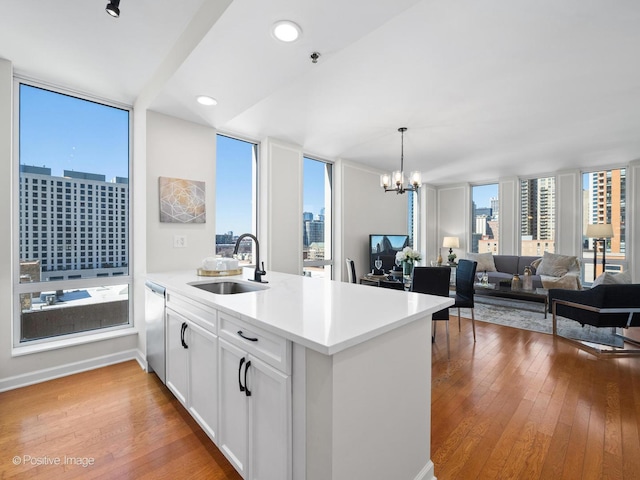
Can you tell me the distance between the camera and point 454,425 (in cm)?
195

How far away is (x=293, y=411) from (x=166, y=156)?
2.74m

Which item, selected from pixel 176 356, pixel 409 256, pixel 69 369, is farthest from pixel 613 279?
pixel 69 369

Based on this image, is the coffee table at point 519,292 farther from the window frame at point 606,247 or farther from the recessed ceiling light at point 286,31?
the recessed ceiling light at point 286,31

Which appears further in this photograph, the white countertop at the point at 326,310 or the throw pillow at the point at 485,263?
the throw pillow at the point at 485,263

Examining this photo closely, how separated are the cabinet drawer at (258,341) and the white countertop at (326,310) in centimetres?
5

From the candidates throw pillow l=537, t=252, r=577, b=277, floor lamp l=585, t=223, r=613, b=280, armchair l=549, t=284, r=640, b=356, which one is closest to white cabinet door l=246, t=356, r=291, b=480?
armchair l=549, t=284, r=640, b=356

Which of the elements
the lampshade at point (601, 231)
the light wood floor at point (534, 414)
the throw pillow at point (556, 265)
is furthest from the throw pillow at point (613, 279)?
the lampshade at point (601, 231)

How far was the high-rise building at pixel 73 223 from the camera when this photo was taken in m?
2.63

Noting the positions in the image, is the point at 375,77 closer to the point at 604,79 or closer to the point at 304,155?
the point at 604,79

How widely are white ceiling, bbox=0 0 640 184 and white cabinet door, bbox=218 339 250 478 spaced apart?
1763 millimetres

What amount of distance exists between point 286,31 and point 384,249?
473 centimetres

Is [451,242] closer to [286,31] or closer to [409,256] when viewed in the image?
[409,256]

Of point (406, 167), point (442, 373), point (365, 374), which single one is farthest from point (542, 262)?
point (365, 374)

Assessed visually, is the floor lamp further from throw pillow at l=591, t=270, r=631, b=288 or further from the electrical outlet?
the electrical outlet
